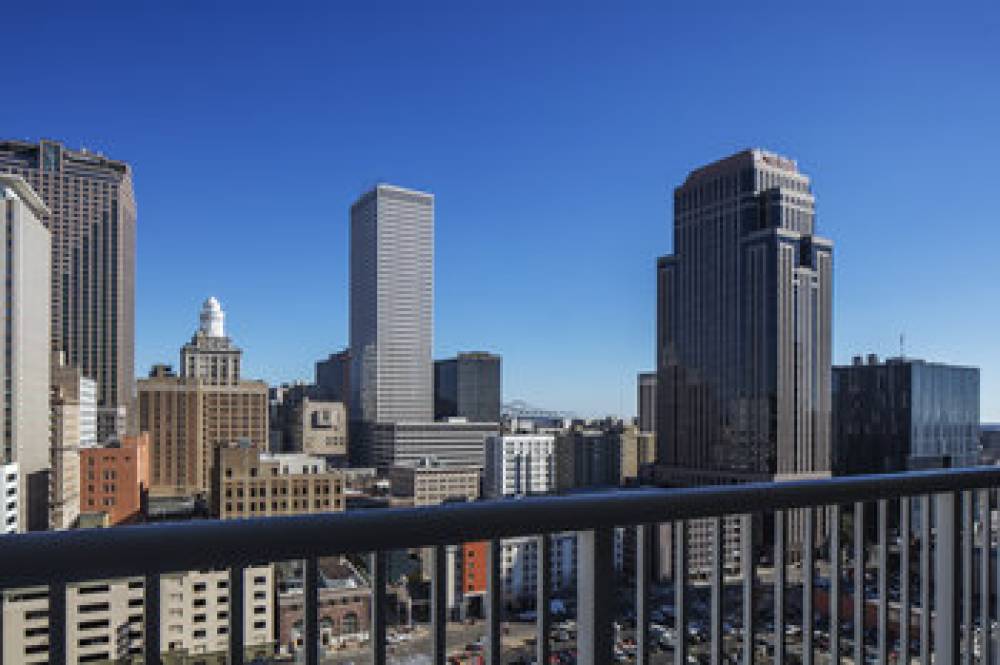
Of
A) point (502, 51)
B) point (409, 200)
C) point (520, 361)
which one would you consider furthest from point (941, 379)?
point (409, 200)

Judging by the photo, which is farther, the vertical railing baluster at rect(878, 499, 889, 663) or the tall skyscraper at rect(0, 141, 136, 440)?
the tall skyscraper at rect(0, 141, 136, 440)

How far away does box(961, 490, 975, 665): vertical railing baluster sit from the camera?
1.41m

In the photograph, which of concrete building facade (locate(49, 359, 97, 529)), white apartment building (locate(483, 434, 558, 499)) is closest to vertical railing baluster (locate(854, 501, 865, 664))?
concrete building facade (locate(49, 359, 97, 529))

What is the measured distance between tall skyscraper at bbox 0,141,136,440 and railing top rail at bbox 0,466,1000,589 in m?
58.2

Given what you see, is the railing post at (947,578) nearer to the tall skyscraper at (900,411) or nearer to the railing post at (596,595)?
the railing post at (596,595)

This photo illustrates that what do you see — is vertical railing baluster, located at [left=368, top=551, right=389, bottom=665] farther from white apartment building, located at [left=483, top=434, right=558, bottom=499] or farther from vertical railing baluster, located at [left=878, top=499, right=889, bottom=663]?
white apartment building, located at [left=483, top=434, right=558, bottom=499]

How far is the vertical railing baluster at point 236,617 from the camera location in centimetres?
71

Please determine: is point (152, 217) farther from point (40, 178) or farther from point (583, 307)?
point (583, 307)

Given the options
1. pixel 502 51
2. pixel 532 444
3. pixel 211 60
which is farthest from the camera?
pixel 532 444

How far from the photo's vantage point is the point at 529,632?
971mm

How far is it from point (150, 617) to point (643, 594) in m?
0.62

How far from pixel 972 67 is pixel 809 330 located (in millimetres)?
33784

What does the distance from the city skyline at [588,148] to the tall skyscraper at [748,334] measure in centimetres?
219

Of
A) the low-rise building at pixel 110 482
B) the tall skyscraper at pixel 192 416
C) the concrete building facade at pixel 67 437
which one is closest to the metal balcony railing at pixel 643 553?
the concrete building facade at pixel 67 437
